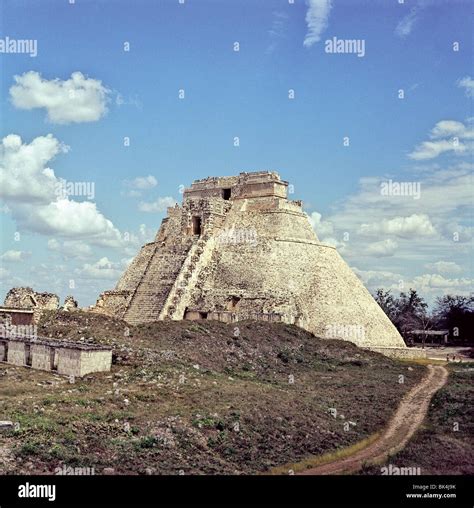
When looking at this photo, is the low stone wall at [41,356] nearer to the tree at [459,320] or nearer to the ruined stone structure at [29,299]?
the ruined stone structure at [29,299]

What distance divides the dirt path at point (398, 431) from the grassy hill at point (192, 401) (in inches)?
15.7

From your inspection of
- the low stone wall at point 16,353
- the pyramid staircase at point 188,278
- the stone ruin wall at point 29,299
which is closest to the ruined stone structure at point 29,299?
the stone ruin wall at point 29,299

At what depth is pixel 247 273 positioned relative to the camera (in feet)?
109

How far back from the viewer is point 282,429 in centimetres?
1501

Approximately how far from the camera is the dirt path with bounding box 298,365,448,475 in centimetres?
1291

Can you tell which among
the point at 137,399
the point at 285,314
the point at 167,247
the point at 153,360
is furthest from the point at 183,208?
the point at 137,399

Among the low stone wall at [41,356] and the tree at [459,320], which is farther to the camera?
the tree at [459,320]

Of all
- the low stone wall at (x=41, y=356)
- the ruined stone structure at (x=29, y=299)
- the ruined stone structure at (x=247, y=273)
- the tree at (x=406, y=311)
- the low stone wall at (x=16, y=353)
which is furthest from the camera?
the tree at (x=406, y=311)

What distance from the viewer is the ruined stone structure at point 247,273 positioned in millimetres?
31688

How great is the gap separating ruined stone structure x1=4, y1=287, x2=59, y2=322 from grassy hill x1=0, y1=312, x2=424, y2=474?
250 centimetres

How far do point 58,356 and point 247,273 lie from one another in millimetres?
15115

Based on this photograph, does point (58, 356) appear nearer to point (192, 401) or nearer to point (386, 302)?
point (192, 401)

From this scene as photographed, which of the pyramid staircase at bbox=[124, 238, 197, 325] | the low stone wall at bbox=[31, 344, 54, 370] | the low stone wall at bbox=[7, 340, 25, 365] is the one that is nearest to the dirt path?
the low stone wall at bbox=[31, 344, 54, 370]
